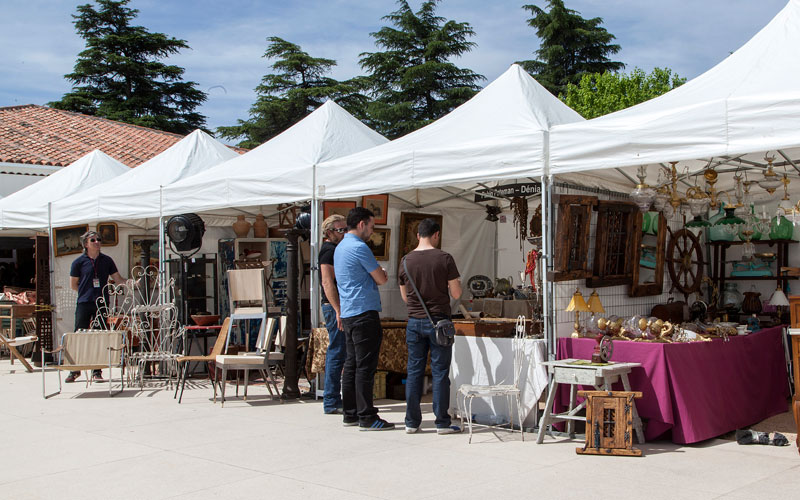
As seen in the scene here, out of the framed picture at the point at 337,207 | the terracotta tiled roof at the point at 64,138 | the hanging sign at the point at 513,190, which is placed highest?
the terracotta tiled roof at the point at 64,138

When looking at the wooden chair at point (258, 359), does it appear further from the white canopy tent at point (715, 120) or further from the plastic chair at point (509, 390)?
the white canopy tent at point (715, 120)

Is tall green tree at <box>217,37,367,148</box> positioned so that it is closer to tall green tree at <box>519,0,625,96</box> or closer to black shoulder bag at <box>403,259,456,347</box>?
tall green tree at <box>519,0,625,96</box>

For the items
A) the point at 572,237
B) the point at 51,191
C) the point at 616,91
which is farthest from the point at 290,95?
the point at 572,237

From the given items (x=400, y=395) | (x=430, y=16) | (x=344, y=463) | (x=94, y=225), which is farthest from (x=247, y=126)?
(x=344, y=463)

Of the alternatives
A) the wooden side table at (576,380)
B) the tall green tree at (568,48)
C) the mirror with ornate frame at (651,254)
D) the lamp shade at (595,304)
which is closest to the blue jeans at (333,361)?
the wooden side table at (576,380)

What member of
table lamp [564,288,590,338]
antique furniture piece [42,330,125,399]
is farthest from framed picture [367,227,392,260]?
table lamp [564,288,590,338]

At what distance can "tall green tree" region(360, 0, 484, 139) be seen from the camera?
3148cm

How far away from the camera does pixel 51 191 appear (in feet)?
44.2

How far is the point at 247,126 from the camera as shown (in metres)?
33.8

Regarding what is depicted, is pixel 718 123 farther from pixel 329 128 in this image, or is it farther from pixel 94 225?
pixel 94 225

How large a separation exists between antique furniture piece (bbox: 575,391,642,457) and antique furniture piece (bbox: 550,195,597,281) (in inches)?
45.4

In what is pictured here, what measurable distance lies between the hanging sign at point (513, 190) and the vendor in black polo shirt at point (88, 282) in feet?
16.1

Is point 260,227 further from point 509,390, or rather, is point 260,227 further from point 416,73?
point 416,73

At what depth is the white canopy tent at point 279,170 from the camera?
27.6ft
